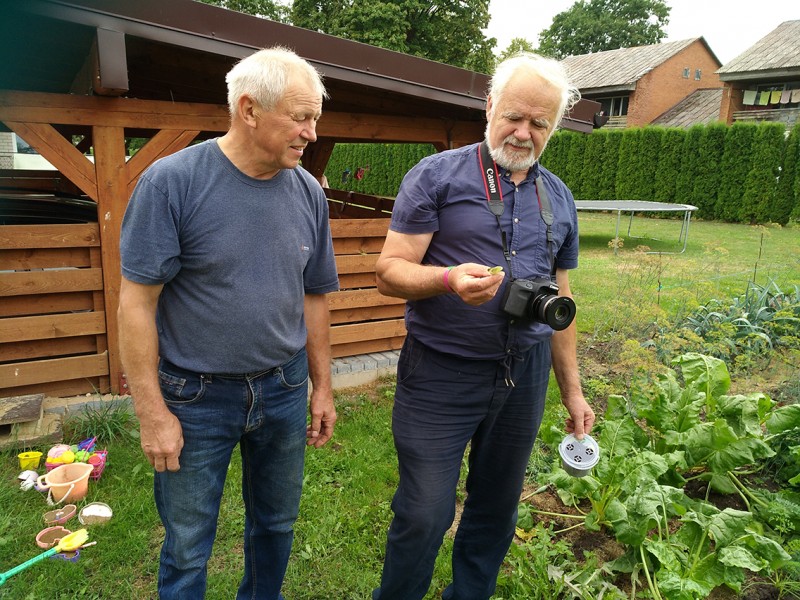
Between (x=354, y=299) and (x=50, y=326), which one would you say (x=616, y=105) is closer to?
(x=354, y=299)

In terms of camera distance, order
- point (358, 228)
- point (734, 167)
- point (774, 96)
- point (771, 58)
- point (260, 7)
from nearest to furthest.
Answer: point (358, 228)
point (734, 167)
point (771, 58)
point (774, 96)
point (260, 7)

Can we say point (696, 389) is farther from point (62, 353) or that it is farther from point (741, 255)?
point (741, 255)

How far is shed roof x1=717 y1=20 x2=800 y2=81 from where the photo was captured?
72.5 feet

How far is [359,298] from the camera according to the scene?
5043 millimetres

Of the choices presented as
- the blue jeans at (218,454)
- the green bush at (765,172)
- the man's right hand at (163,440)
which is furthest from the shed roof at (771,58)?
the man's right hand at (163,440)

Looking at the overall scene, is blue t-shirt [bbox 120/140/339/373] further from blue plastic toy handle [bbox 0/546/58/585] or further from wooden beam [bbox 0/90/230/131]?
wooden beam [bbox 0/90/230/131]

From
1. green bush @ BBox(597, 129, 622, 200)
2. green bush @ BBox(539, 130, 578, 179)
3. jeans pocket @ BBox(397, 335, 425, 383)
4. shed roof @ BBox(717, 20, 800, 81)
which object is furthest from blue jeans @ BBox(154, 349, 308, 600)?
shed roof @ BBox(717, 20, 800, 81)

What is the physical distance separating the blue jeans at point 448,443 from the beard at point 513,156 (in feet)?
2.20

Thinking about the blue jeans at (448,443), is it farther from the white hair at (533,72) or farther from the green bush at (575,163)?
the green bush at (575,163)

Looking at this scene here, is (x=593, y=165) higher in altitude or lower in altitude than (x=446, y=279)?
higher

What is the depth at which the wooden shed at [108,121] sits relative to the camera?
3.44m

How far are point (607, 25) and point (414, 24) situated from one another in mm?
31559

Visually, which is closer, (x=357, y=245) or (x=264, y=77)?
(x=264, y=77)

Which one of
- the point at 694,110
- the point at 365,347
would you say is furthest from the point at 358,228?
the point at 694,110
